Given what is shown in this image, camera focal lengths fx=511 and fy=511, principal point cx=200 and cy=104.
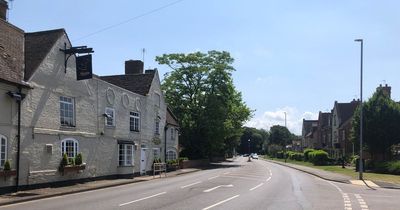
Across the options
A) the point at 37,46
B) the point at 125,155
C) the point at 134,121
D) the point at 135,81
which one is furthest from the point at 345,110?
the point at 37,46

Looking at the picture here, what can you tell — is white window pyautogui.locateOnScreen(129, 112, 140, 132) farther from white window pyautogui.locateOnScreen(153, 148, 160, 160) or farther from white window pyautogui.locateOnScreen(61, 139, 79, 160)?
white window pyautogui.locateOnScreen(61, 139, 79, 160)

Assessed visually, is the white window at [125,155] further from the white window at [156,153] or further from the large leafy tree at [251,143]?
the large leafy tree at [251,143]

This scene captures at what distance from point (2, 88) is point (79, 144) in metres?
7.63

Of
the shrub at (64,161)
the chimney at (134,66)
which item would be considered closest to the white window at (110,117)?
the shrub at (64,161)

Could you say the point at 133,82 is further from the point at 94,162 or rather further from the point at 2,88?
the point at 2,88

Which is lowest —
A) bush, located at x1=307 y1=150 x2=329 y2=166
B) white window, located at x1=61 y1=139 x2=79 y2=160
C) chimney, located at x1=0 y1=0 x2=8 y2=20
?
bush, located at x1=307 y1=150 x2=329 y2=166

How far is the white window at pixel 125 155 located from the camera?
3556cm

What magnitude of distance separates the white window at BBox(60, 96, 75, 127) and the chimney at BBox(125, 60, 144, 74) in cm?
1856

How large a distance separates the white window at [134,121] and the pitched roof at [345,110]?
53.3 metres

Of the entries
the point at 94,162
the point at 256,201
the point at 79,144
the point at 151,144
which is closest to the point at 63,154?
the point at 79,144

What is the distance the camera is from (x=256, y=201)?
19234mm

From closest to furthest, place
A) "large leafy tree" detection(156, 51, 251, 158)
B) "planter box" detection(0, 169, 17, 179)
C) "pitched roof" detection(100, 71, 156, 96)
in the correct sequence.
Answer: "planter box" detection(0, 169, 17, 179) → "pitched roof" detection(100, 71, 156, 96) → "large leafy tree" detection(156, 51, 251, 158)

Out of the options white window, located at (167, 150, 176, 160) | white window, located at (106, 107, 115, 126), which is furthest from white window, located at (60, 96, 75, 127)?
white window, located at (167, 150, 176, 160)

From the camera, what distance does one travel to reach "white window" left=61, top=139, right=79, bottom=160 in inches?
1079
